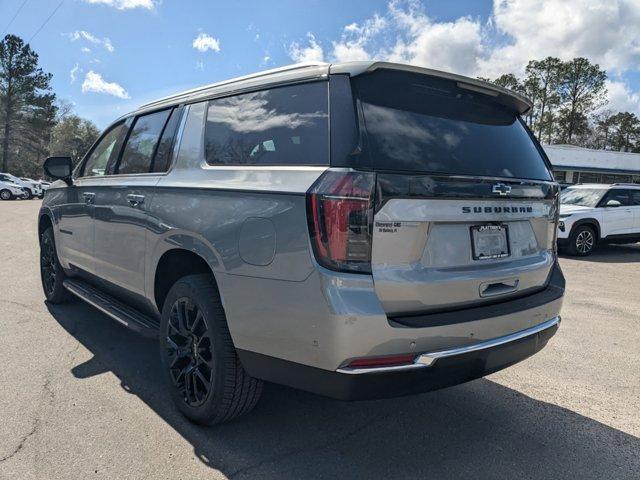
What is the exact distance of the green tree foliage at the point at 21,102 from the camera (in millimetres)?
52688

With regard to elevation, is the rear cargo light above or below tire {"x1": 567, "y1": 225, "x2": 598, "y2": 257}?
above

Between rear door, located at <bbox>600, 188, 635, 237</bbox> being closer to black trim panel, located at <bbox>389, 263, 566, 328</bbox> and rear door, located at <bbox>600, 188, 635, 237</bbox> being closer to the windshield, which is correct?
the windshield

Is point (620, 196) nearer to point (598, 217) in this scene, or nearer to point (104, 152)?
point (598, 217)

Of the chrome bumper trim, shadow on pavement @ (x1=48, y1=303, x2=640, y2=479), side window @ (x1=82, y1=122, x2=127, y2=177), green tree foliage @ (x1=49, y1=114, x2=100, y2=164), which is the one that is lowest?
shadow on pavement @ (x1=48, y1=303, x2=640, y2=479)

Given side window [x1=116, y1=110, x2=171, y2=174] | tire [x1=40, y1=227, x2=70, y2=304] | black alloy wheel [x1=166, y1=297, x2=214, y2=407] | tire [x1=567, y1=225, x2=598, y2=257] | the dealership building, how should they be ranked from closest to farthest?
black alloy wheel [x1=166, y1=297, x2=214, y2=407], side window [x1=116, y1=110, x2=171, y2=174], tire [x1=40, y1=227, x2=70, y2=304], tire [x1=567, y1=225, x2=598, y2=257], the dealership building

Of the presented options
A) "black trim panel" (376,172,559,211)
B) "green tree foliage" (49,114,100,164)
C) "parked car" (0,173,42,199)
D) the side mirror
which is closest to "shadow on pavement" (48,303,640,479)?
"black trim panel" (376,172,559,211)

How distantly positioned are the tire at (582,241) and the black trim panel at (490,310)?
9.16 meters

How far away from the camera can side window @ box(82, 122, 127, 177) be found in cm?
437

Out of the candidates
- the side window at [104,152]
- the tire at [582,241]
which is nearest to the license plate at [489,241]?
the side window at [104,152]

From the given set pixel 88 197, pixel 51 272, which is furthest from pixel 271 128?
pixel 51 272

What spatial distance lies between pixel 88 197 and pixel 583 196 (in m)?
11.7

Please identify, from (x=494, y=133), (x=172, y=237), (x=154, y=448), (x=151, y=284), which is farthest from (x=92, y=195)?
(x=494, y=133)

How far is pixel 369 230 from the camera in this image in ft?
7.32

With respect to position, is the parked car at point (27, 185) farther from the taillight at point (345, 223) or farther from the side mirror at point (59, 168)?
the taillight at point (345, 223)
